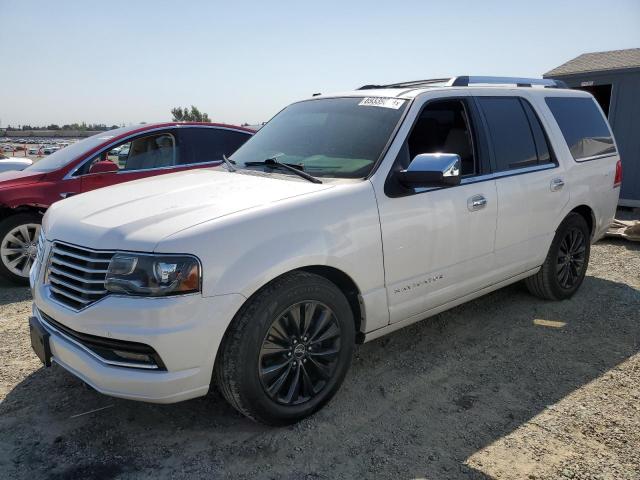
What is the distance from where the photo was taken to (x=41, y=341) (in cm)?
283

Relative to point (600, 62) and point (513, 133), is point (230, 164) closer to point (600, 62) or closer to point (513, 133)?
point (513, 133)

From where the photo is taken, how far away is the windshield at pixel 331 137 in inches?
132

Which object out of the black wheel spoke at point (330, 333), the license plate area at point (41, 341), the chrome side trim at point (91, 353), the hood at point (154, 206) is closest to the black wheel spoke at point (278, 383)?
the black wheel spoke at point (330, 333)

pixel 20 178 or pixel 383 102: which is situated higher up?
pixel 383 102

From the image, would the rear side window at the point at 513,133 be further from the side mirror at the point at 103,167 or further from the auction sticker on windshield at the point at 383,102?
the side mirror at the point at 103,167

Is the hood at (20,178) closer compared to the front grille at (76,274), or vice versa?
the front grille at (76,274)

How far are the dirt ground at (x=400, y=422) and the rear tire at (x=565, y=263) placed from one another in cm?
64

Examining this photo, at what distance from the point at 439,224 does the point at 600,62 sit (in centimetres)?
851

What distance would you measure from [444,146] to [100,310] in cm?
260

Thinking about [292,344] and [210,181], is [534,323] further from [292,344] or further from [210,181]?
[210,181]

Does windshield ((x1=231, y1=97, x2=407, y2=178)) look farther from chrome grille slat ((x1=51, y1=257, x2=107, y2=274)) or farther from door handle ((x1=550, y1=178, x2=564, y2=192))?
door handle ((x1=550, y1=178, x2=564, y2=192))

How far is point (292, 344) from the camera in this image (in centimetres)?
288

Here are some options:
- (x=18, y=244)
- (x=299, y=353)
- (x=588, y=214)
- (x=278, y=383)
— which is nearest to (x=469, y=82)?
(x=588, y=214)

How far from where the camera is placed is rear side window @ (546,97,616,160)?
4.66m
